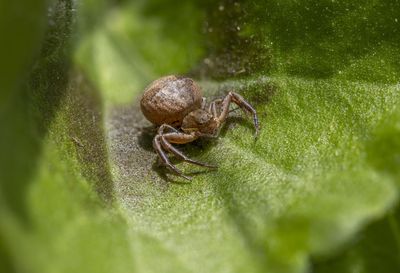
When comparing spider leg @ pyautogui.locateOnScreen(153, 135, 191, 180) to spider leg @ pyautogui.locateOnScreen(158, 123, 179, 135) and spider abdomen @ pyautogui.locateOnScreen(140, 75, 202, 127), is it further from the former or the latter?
spider abdomen @ pyautogui.locateOnScreen(140, 75, 202, 127)

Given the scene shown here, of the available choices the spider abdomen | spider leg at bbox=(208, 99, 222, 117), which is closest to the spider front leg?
the spider abdomen

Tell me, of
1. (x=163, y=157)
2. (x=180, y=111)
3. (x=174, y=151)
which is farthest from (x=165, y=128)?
(x=163, y=157)

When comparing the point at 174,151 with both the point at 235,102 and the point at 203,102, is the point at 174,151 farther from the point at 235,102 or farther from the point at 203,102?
the point at 203,102

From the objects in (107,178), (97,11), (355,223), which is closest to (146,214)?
(107,178)

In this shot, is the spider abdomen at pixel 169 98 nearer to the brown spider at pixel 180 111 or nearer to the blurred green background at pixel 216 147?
the brown spider at pixel 180 111

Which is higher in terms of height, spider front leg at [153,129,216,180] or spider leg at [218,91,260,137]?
spider leg at [218,91,260,137]

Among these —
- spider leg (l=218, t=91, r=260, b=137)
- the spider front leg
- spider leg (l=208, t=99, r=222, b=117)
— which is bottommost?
the spider front leg

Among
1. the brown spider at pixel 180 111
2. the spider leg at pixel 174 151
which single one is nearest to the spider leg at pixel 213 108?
the brown spider at pixel 180 111
